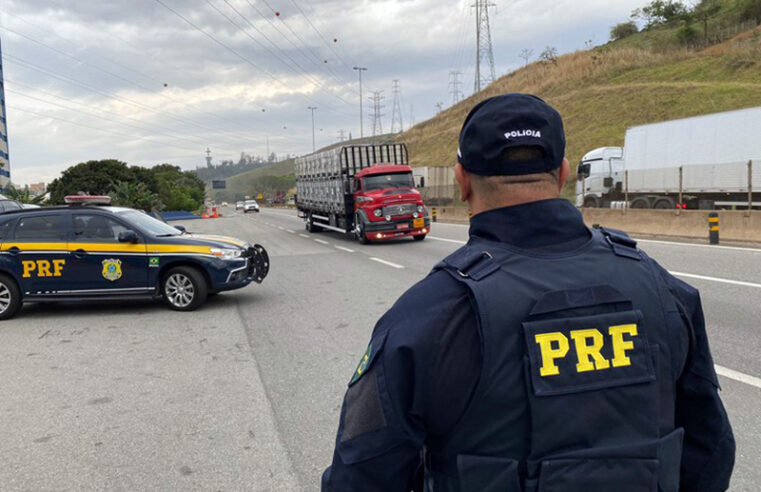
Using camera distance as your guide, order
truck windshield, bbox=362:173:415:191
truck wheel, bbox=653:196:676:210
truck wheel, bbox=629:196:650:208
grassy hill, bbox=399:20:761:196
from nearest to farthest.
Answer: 1. truck windshield, bbox=362:173:415:191
2. truck wheel, bbox=653:196:676:210
3. truck wheel, bbox=629:196:650:208
4. grassy hill, bbox=399:20:761:196

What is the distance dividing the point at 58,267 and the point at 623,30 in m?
Result: 90.0

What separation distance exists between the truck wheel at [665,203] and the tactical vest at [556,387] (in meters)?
23.7

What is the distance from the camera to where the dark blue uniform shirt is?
1.44 metres

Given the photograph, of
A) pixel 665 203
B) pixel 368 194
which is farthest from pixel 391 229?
pixel 665 203

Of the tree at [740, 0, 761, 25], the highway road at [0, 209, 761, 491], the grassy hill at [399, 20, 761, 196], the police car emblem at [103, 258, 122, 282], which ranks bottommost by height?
the highway road at [0, 209, 761, 491]

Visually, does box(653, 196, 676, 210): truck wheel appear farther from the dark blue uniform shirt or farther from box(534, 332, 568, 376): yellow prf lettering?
box(534, 332, 568, 376): yellow prf lettering

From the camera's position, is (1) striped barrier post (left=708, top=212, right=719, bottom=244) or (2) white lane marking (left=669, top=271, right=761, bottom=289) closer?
(2) white lane marking (left=669, top=271, right=761, bottom=289)

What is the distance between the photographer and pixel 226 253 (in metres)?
9.50

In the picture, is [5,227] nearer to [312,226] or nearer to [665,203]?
[312,226]

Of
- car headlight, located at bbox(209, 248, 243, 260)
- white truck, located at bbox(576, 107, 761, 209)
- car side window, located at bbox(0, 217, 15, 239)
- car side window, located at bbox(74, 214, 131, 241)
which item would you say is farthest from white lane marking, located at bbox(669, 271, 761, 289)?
car side window, located at bbox(0, 217, 15, 239)

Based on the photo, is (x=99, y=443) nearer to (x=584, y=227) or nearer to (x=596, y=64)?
(x=584, y=227)

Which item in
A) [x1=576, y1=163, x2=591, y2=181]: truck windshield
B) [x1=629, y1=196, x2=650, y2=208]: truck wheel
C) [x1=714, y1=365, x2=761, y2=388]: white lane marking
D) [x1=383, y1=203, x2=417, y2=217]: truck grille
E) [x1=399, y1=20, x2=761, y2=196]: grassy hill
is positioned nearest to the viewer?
[x1=714, y1=365, x2=761, y2=388]: white lane marking

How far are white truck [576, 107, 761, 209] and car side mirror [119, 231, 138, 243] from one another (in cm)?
1665

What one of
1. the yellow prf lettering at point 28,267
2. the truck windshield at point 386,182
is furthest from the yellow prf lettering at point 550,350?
the truck windshield at point 386,182
